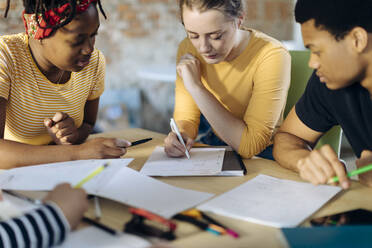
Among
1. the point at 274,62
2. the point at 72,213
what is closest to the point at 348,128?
the point at 274,62

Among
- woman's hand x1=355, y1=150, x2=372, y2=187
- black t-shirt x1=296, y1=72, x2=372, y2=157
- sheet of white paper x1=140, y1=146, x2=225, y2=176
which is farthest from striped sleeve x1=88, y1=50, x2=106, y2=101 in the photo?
woman's hand x1=355, y1=150, x2=372, y2=187

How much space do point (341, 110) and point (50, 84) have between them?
3.45 feet

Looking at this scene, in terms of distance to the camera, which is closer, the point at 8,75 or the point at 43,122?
the point at 8,75

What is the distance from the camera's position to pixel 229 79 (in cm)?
159

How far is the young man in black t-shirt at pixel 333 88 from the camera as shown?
94cm

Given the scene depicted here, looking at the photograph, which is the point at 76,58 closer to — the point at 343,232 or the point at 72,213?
the point at 72,213

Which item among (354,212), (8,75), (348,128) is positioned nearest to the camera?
(354,212)

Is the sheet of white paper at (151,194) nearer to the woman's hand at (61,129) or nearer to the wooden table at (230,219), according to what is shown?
the wooden table at (230,219)

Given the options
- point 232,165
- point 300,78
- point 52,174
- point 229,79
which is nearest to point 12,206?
point 52,174

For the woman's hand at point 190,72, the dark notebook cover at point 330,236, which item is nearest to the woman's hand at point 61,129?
the woman's hand at point 190,72

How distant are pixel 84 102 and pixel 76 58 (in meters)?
0.39

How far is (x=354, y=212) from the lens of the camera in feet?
2.66

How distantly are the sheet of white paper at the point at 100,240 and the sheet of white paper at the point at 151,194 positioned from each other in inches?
4.2

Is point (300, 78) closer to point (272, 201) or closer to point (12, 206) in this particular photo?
point (272, 201)
